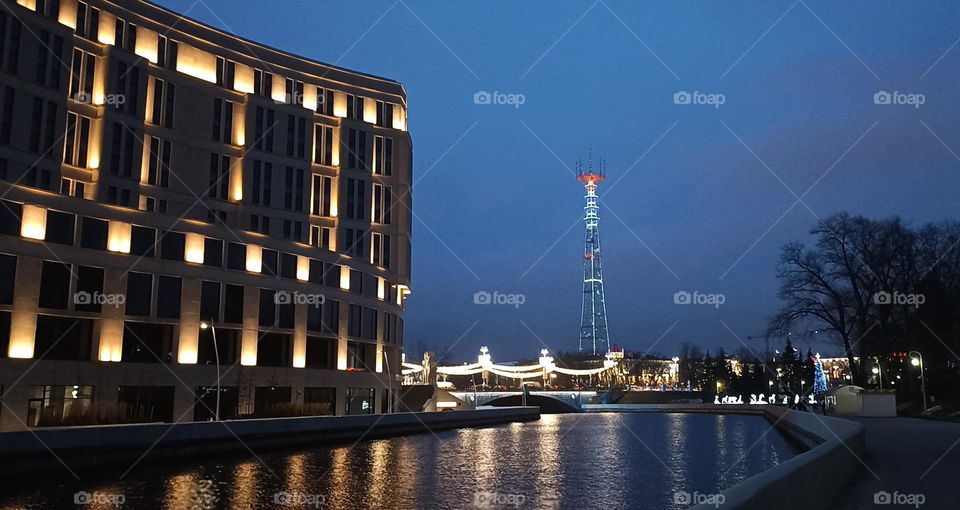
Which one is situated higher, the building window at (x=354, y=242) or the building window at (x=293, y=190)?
the building window at (x=293, y=190)

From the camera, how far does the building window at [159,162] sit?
201 ft

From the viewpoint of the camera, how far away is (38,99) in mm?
51594

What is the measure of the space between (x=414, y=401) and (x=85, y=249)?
126ft

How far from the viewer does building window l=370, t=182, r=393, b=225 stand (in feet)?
255

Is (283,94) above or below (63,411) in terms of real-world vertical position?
above

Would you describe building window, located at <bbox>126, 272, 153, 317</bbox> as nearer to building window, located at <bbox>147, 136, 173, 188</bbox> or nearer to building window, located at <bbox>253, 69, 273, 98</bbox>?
building window, located at <bbox>147, 136, 173, 188</bbox>

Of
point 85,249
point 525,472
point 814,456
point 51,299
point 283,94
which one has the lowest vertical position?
point 525,472

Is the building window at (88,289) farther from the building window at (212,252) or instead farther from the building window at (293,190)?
the building window at (293,190)

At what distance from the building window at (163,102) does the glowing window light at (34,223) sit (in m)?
22.1

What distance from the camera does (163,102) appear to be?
62031mm

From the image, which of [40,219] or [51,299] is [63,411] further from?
[40,219]

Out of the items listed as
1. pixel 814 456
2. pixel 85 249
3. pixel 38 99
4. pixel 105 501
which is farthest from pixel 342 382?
pixel 814 456

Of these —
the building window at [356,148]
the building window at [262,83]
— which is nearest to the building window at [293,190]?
the building window at [356,148]

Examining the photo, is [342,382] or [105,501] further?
[342,382]
